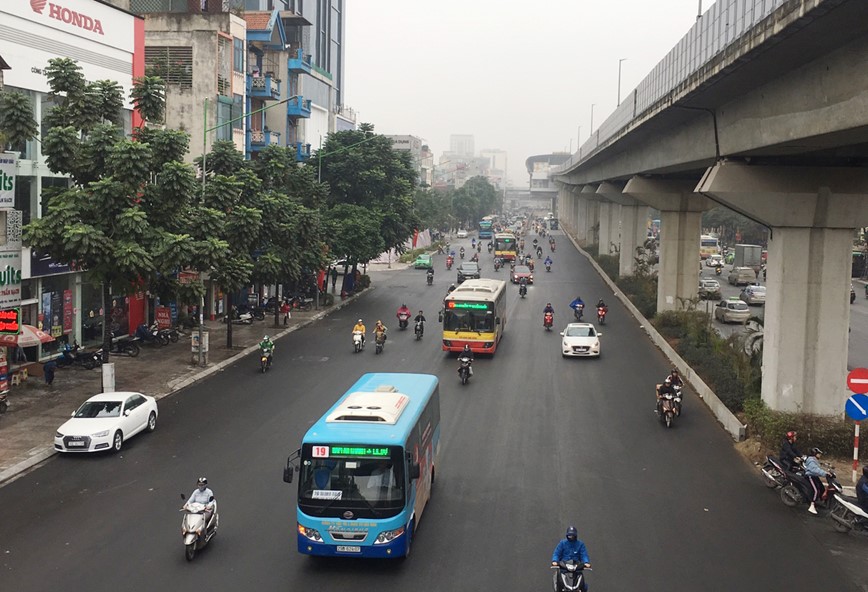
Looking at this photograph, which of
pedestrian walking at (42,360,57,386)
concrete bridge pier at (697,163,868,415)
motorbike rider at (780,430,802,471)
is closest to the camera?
motorbike rider at (780,430,802,471)

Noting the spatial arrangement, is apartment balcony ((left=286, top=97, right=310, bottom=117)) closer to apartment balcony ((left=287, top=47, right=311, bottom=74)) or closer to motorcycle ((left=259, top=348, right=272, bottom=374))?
apartment balcony ((left=287, top=47, right=311, bottom=74))

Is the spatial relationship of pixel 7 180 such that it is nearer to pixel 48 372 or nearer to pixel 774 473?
pixel 48 372

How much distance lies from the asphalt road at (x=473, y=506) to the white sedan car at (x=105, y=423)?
1.30 ft

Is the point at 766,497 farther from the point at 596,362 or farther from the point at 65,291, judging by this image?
the point at 65,291

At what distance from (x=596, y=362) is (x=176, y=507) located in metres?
19.9

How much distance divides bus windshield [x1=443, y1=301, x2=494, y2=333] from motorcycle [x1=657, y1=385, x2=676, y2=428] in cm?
1095

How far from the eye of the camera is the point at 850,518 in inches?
595

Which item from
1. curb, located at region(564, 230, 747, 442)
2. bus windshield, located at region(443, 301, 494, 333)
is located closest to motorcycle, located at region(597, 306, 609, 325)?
curb, located at region(564, 230, 747, 442)

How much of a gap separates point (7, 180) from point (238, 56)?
21.8 meters

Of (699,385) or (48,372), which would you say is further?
(699,385)

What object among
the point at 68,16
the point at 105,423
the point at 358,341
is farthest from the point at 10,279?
the point at 358,341

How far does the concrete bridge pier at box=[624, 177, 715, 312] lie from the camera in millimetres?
40031

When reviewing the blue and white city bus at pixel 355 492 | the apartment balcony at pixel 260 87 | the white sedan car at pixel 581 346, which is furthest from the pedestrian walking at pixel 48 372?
the apartment balcony at pixel 260 87

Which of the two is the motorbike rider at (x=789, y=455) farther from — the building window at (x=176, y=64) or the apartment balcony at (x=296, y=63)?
the apartment balcony at (x=296, y=63)
